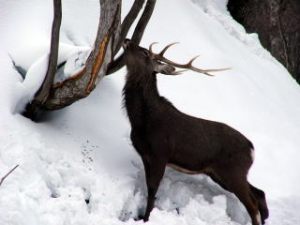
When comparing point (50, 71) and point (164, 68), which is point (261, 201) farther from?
point (50, 71)

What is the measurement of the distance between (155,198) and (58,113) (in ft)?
4.49

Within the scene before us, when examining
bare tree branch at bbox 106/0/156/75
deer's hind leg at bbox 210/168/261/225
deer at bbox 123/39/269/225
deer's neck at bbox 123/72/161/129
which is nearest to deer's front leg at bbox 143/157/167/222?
deer at bbox 123/39/269/225

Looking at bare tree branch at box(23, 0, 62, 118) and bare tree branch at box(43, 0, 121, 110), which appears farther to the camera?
bare tree branch at box(23, 0, 62, 118)

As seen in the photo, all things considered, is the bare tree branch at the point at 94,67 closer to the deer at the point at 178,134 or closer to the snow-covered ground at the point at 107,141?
the snow-covered ground at the point at 107,141

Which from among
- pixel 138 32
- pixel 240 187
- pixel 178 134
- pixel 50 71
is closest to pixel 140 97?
pixel 178 134

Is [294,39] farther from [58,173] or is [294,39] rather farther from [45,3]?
[58,173]

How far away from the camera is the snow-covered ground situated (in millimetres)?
5074

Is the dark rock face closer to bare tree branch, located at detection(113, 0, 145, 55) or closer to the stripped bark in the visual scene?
bare tree branch, located at detection(113, 0, 145, 55)

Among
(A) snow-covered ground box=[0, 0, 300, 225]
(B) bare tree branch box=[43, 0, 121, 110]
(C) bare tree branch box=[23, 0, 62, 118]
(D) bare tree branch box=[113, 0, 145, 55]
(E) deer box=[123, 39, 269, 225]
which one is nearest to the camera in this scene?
(A) snow-covered ground box=[0, 0, 300, 225]

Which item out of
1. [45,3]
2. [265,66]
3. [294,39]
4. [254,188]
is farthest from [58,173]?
[294,39]

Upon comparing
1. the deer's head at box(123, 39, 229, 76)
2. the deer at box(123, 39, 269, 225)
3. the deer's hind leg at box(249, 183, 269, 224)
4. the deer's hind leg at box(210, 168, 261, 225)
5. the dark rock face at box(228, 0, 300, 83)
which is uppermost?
the deer's head at box(123, 39, 229, 76)

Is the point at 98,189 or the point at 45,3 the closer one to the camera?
the point at 98,189

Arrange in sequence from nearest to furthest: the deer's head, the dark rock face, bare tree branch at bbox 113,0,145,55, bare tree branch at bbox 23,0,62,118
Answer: bare tree branch at bbox 23,0,62,118
the deer's head
bare tree branch at bbox 113,0,145,55
the dark rock face

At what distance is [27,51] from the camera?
6.17 meters
